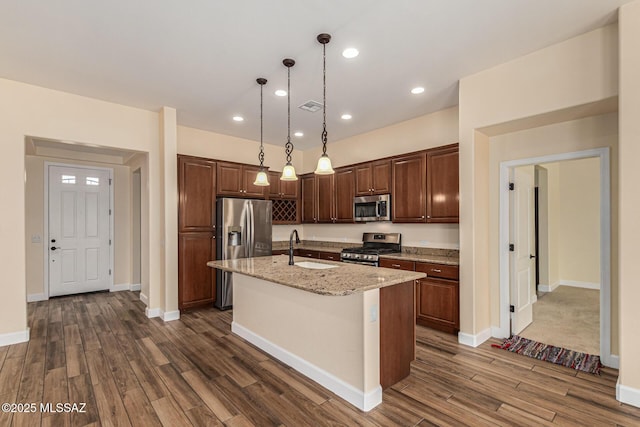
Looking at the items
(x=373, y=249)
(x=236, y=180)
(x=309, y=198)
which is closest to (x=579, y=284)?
(x=373, y=249)

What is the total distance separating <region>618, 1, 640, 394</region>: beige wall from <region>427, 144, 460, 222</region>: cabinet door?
1.70 meters

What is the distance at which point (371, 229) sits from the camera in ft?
18.0

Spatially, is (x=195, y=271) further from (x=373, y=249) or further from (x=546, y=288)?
(x=546, y=288)

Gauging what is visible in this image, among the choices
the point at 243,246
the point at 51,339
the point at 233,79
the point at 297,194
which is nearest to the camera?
the point at 233,79

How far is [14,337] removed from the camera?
3.55 meters

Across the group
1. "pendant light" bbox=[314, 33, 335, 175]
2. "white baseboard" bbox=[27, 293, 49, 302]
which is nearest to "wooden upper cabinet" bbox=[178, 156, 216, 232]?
"pendant light" bbox=[314, 33, 335, 175]

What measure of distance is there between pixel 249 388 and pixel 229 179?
3416mm

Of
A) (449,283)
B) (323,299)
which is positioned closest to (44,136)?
(323,299)

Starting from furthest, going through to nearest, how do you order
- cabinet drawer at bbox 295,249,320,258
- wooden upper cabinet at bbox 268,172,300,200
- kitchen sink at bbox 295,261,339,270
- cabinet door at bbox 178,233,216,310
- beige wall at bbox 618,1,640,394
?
wooden upper cabinet at bbox 268,172,300,200, cabinet drawer at bbox 295,249,320,258, cabinet door at bbox 178,233,216,310, kitchen sink at bbox 295,261,339,270, beige wall at bbox 618,1,640,394

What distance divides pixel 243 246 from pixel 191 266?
2.71ft

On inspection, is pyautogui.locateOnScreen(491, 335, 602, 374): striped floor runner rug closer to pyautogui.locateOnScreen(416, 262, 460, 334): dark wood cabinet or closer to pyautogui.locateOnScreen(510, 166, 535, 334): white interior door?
pyautogui.locateOnScreen(510, 166, 535, 334): white interior door

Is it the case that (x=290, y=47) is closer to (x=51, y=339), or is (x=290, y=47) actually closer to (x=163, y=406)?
(x=163, y=406)

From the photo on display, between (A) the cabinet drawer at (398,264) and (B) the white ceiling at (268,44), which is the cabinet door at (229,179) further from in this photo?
(A) the cabinet drawer at (398,264)

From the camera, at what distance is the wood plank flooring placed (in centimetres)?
223
